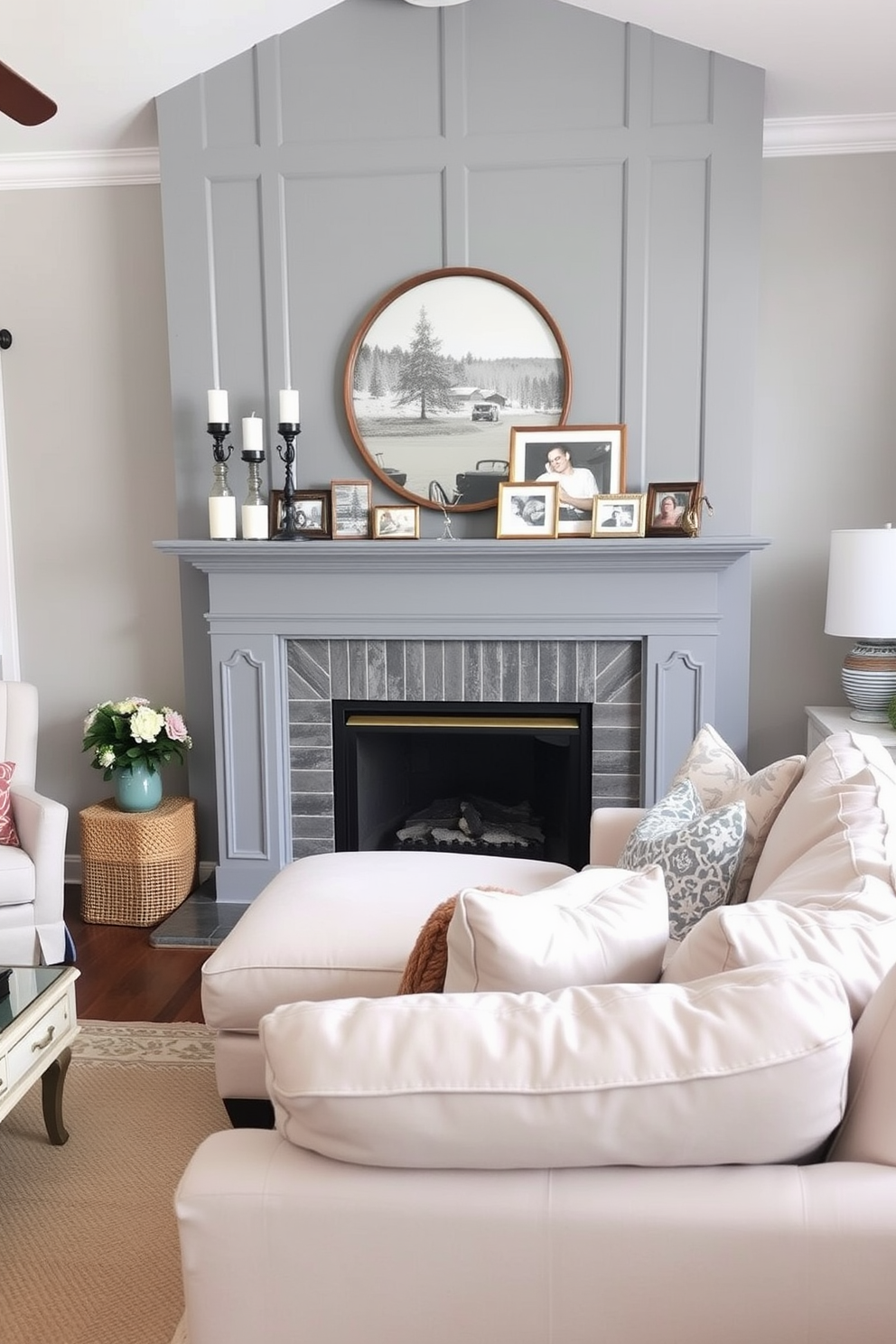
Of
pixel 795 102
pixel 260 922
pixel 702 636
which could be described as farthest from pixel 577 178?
pixel 260 922

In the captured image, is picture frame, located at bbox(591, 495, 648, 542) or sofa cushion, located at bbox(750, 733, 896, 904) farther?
picture frame, located at bbox(591, 495, 648, 542)

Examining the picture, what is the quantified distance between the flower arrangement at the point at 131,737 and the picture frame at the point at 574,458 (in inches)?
55.5

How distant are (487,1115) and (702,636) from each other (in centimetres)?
256

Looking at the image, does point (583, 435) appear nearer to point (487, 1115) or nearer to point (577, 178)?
point (577, 178)

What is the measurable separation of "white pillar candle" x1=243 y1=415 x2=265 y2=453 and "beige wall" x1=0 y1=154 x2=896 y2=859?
0.95 feet

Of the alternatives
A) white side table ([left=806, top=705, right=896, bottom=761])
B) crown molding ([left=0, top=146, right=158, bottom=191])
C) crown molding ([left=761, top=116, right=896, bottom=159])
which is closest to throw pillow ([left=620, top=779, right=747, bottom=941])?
white side table ([left=806, top=705, right=896, bottom=761])

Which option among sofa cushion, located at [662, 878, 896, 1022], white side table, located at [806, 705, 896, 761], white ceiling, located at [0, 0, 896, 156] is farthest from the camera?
white side table, located at [806, 705, 896, 761]

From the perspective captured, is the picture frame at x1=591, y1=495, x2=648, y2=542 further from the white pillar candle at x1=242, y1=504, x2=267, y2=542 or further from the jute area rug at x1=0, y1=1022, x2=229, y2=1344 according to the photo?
the jute area rug at x1=0, y1=1022, x2=229, y2=1344

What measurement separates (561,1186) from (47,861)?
2309 millimetres

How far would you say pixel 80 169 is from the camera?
3.78m

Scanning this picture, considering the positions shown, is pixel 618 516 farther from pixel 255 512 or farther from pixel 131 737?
pixel 131 737

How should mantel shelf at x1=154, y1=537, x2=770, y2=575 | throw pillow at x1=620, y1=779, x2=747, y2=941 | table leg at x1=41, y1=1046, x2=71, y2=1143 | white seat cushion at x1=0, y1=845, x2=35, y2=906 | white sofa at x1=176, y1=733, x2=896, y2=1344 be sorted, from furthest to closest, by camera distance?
mantel shelf at x1=154, y1=537, x2=770, y2=575 → white seat cushion at x1=0, y1=845, x2=35, y2=906 → table leg at x1=41, y1=1046, x2=71, y2=1143 → throw pillow at x1=620, y1=779, x2=747, y2=941 → white sofa at x1=176, y1=733, x2=896, y2=1344

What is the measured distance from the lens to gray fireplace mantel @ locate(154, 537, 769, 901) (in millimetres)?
3400

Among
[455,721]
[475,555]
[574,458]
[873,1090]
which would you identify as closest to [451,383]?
[574,458]
